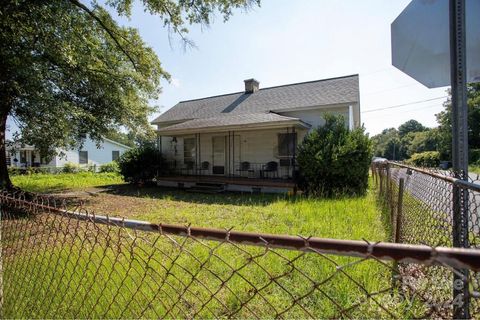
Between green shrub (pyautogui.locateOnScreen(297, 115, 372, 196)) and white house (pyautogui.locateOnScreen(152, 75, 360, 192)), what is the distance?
1144 mm

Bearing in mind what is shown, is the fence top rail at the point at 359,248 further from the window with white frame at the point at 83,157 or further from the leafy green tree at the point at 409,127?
the leafy green tree at the point at 409,127

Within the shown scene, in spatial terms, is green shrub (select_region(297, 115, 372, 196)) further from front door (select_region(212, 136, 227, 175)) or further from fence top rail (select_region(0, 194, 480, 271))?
fence top rail (select_region(0, 194, 480, 271))

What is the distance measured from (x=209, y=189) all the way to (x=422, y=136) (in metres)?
67.4

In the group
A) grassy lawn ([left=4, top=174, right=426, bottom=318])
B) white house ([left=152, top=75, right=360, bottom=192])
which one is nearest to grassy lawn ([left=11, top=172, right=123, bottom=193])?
white house ([left=152, top=75, right=360, bottom=192])

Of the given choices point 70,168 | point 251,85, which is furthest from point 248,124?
point 70,168

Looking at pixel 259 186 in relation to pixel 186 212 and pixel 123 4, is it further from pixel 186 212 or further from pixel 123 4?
pixel 123 4

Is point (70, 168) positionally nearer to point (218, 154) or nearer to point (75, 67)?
point (218, 154)

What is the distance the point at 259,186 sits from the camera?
Result: 12.0 meters

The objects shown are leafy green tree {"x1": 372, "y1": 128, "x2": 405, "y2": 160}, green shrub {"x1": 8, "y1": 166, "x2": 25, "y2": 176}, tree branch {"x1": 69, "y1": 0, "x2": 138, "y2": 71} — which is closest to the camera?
tree branch {"x1": 69, "y1": 0, "x2": 138, "y2": 71}

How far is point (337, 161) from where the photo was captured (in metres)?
9.84

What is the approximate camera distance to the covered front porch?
12406mm

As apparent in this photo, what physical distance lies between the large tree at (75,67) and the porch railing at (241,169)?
485cm

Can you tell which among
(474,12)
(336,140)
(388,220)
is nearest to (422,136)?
(336,140)

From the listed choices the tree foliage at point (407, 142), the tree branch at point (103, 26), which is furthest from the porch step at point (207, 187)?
the tree foliage at point (407, 142)
